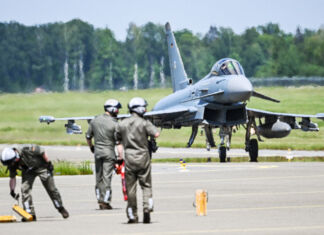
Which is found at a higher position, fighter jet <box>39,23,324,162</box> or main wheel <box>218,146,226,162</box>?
fighter jet <box>39,23,324,162</box>

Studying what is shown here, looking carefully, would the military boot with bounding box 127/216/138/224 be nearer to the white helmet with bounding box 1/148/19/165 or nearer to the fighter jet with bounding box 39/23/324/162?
the white helmet with bounding box 1/148/19/165

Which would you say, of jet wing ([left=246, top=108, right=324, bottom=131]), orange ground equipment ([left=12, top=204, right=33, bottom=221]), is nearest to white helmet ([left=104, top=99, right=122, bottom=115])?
orange ground equipment ([left=12, top=204, right=33, bottom=221])

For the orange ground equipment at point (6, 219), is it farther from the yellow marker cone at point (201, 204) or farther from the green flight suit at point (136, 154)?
the yellow marker cone at point (201, 204)

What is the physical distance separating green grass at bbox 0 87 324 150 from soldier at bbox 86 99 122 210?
90.7 feet

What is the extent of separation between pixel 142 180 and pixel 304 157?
1978 centimetres

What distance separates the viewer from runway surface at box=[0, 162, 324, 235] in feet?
38.2

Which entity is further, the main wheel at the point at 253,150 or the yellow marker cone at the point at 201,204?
the main wheel at the point at 253,150

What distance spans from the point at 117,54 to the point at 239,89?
245ft

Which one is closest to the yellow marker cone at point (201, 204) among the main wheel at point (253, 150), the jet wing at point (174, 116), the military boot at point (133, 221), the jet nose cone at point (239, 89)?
the military boot at point (133, 221)

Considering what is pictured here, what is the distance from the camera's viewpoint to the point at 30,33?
94875mm

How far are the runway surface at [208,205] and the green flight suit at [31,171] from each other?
299 millimetres

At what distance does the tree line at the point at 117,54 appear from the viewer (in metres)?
85.4

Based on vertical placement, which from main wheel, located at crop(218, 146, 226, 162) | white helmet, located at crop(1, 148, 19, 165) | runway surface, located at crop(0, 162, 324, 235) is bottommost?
main wheel, located at crop(218, 146, 226, 162)

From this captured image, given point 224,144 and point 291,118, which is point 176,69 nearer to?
point 291,118
